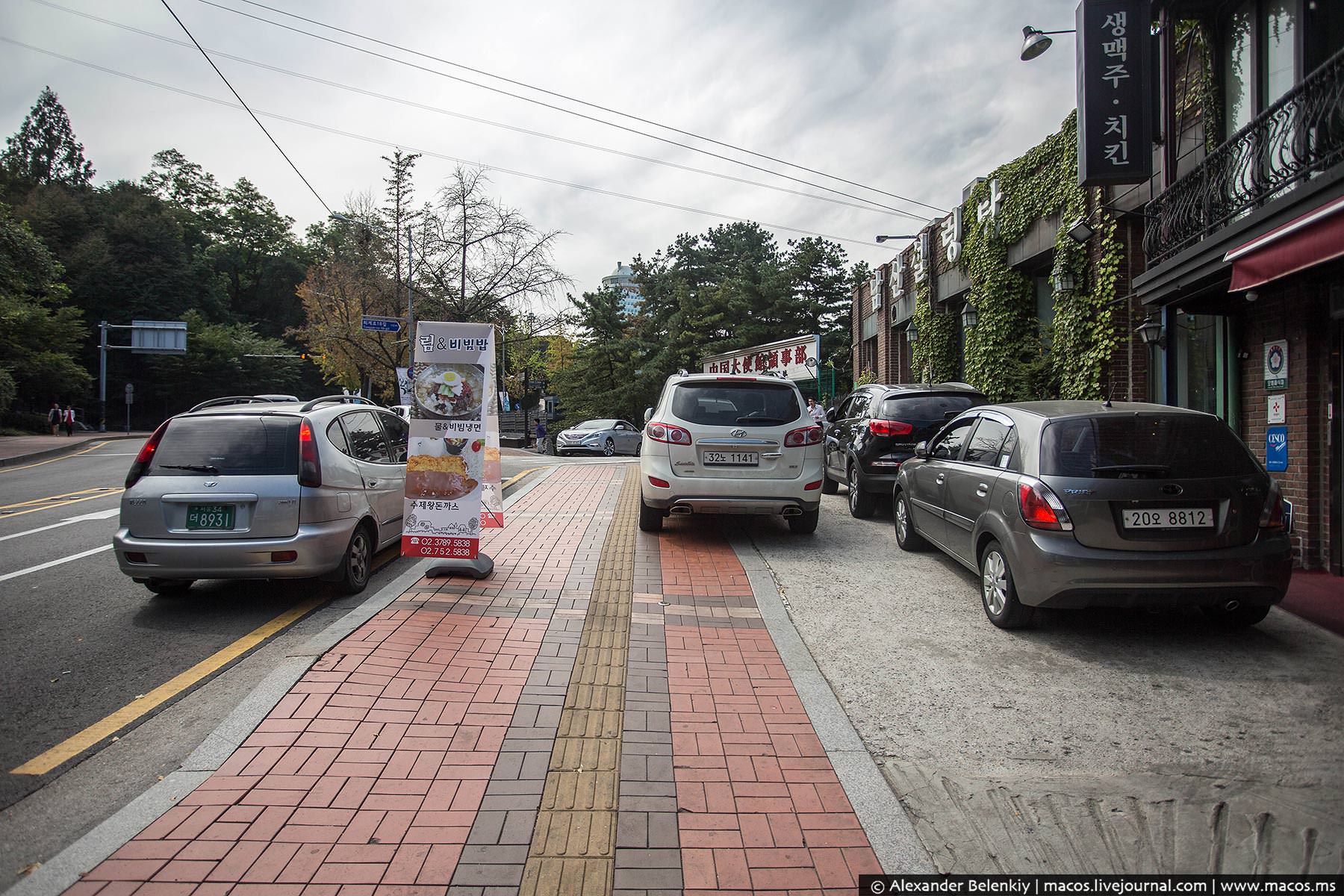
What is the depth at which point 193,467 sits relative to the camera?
5.72 m

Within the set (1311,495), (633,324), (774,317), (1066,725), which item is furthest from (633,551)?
(633,324)

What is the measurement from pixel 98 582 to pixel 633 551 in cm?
460

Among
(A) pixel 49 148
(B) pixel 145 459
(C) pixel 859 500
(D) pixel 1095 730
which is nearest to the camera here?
(D) pixel 1095 730

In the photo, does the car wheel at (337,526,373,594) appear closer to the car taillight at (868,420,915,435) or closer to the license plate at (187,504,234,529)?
the license plate at (187,504,234,529)

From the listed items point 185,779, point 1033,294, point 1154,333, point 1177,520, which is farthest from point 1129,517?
point 1033,294

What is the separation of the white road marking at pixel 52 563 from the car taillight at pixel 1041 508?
814 centimetres

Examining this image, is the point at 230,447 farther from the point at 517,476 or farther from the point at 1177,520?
the point at 517,476

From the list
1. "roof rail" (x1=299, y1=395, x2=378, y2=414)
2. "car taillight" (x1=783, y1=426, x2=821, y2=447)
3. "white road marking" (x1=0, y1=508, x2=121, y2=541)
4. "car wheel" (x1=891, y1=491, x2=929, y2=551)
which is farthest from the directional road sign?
"car wheel" (x1=891, y1=491, x2=929, y2=551)

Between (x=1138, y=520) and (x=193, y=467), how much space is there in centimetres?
646

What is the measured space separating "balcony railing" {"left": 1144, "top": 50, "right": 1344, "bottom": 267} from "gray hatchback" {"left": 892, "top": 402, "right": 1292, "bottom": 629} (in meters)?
3.28

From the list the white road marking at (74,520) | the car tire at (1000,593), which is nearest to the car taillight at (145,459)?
the white road marking at (74,520)

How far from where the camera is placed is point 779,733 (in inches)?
144

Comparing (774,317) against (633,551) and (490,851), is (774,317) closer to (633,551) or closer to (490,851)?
(633,551)

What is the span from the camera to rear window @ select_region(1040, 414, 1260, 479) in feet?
15.5
